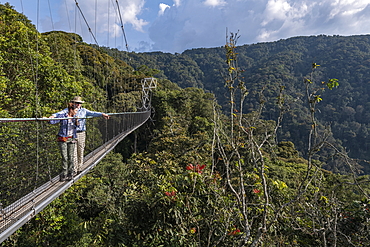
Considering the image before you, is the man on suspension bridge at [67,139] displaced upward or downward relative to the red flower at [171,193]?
upward

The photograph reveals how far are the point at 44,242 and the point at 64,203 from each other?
88 cm

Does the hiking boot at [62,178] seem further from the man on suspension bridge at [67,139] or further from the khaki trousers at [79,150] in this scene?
the khaki trousers at [79,150]

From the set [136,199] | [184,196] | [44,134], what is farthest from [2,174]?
[184,196]

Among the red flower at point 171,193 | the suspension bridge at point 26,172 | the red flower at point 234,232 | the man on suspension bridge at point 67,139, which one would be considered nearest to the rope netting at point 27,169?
the suspension bridge at point 26,172

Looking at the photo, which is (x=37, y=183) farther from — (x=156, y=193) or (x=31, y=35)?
(x=31, y=35)

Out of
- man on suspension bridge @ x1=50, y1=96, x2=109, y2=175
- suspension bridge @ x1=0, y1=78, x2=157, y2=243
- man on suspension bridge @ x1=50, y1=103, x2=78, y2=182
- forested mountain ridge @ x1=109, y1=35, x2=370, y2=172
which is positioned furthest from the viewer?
forested mountain ridge @ x1=109, y1=35, x2=370, y2=172

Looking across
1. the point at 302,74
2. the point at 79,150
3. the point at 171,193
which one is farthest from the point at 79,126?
the point at 302,74

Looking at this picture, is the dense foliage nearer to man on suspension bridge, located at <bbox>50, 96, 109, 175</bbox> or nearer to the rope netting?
the rope netting

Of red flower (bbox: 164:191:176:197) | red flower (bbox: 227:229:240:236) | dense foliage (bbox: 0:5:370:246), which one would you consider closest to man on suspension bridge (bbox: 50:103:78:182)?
dense foliage (bbox: 0:5:370:246)

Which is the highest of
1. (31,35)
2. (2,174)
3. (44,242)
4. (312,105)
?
(31,35)

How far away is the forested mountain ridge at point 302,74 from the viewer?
32.0 meters

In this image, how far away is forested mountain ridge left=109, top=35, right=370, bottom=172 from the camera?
32.0 metres

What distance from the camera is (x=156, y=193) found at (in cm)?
237

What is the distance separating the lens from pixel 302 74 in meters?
49.7
